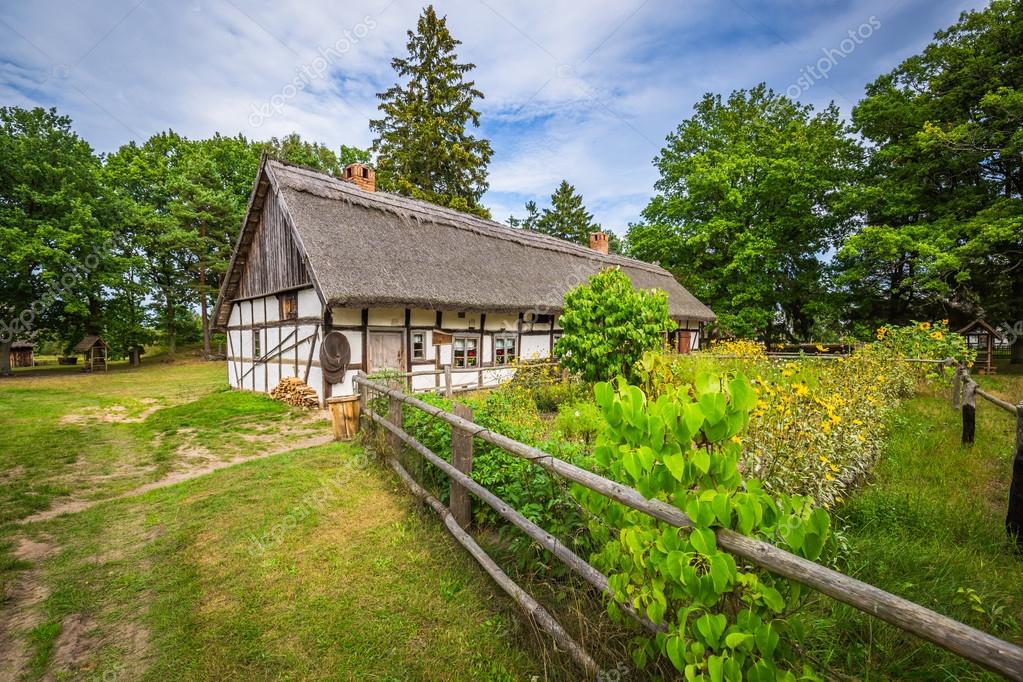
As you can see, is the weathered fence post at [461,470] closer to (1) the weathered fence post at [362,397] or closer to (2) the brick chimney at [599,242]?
(1) the weathered fence post at [362,397]

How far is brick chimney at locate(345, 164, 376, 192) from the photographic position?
49.5 feet

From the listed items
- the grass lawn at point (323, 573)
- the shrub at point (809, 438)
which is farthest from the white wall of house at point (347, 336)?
the shrub at point (809, 438)

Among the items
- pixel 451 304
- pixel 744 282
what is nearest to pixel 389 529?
pixel 451 304

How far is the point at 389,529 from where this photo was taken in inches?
162

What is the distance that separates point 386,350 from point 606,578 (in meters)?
10.2

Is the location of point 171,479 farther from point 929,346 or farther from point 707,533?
point 929,346

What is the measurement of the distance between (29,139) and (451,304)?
77.4 ft

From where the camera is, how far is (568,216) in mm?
37031

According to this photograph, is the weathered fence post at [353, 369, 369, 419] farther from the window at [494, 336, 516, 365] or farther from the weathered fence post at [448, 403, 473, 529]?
the window at [494, 336, 516, 365]

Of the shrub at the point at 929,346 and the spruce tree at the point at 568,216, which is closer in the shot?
the shrub at the point at 929,346

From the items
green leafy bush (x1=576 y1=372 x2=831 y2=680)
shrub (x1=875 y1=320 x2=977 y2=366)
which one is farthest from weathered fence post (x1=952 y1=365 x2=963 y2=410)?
green leafy bush (x1=576 y1=372 x2=831 y2=680)

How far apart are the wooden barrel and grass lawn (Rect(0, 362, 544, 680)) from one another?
2.28 ft

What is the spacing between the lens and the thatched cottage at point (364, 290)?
10742mm

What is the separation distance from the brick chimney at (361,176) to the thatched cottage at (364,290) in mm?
38
